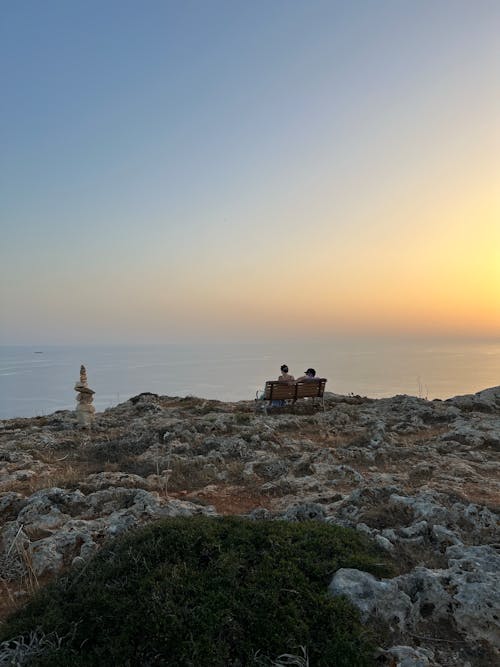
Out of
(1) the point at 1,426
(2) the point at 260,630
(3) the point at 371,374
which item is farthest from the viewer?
(3) the point at 371,374

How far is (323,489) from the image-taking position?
847cm

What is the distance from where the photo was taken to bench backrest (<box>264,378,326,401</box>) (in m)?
16.3

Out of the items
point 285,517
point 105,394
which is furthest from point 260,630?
point 105,394

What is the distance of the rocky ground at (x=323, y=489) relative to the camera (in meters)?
4.03

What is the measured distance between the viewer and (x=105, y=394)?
41.4 meters

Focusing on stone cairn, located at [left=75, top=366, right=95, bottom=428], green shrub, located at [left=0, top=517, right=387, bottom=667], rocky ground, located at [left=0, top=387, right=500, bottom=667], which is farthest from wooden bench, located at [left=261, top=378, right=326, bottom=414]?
green shrub, located at [left=0, top=517, right=387, bottom=667]

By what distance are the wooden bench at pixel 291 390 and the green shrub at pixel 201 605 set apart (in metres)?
11.6

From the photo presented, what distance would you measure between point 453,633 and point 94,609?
3.11m

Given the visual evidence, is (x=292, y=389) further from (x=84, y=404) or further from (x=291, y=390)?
(x=84, y=404)

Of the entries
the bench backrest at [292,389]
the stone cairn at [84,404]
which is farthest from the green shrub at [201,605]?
the bench backrest at [292,389]

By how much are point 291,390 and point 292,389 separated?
0.06 metres

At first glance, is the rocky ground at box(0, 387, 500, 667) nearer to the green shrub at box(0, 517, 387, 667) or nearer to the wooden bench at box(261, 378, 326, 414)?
the green shrub at box(0, 517, 387, 667)

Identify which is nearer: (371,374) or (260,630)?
(260,630)

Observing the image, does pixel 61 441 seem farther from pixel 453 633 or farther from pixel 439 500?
pixel 453 633
